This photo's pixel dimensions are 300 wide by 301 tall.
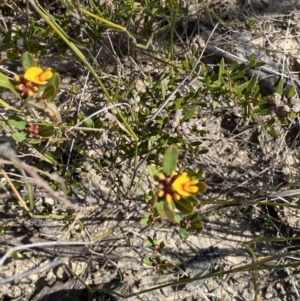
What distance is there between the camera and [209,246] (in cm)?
284

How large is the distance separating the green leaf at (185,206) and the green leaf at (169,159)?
10cm

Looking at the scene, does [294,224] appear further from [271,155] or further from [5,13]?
[5,13]

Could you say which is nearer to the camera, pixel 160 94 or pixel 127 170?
pixel 160 94

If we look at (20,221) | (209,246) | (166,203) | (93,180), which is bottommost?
(209,246)

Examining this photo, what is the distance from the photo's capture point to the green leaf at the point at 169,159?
1527mm

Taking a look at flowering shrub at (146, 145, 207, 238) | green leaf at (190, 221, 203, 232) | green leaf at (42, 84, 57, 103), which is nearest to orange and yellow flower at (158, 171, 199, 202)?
flowering shrub at (146, 145, 207, 238)

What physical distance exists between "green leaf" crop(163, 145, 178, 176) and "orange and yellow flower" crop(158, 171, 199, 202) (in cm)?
2

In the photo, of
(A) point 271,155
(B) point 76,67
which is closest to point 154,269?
(A) point 271,155

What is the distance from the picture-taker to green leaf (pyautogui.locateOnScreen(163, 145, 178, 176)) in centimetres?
153

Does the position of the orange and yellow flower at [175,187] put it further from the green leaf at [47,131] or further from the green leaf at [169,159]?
the green leaf at [47,131]

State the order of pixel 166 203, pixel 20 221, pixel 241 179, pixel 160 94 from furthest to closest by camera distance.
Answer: pixel 241 179 < pixel 20 221 < pixel 160 94 < pixel 166 203

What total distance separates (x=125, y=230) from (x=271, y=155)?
100 centimetres

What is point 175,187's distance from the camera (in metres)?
1.51

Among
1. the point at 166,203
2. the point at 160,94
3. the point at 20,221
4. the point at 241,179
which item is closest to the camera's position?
the point at 166,203
